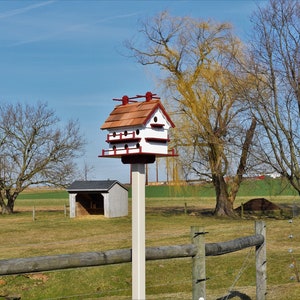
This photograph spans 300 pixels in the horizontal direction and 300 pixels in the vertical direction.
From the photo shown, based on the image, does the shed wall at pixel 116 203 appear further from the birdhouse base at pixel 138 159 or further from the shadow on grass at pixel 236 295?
the birdhouse base at pixel 138 159

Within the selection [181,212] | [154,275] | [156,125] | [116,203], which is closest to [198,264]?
[156,125]

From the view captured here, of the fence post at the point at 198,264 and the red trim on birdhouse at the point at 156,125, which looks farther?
the fence post at the point at 198,264

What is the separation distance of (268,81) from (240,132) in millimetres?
4122

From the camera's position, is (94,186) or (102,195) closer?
(102,195)

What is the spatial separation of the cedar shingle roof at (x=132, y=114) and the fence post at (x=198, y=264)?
1.55m

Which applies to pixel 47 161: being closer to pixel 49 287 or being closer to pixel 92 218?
pixel 92 218

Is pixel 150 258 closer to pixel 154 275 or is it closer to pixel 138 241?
pixel 138 241

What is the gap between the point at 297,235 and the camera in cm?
1830

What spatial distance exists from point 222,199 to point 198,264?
27050 mm

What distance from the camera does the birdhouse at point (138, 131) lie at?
5012 millimetres

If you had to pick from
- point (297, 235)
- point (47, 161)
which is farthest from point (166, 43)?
point (297, 235)

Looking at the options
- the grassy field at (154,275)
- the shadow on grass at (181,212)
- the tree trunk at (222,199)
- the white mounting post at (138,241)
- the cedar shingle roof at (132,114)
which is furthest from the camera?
the shadow on grass at (181,212)

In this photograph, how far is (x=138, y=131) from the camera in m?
5.04

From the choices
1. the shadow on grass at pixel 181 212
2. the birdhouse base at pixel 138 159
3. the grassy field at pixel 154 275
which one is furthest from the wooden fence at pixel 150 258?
the shadow on grass at pixel 181 212
